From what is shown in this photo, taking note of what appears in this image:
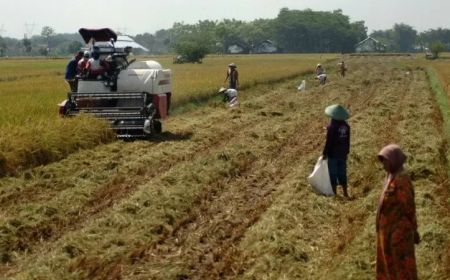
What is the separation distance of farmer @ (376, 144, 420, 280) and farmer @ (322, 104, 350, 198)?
12.7 ft

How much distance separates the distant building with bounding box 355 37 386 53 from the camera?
14162 centimetres

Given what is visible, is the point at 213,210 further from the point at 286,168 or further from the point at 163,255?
the point at 286,168

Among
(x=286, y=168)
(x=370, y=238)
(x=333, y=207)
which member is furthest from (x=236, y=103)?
(x=370, y=238)

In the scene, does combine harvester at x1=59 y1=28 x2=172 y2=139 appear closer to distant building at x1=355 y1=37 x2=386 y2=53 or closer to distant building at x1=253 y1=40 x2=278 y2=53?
distant building at x1=253 y1=40 x2=278 y2=53

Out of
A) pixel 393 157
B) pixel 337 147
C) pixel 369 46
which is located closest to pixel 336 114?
pixel 337 147

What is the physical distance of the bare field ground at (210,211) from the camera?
6.01 metres

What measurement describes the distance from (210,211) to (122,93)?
635 centimetres

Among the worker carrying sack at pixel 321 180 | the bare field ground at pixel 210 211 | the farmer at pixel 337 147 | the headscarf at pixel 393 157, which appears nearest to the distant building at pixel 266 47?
the bare field ground at pixel 210 211

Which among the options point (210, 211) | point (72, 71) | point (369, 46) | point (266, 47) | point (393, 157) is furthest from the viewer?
point (369, 46)

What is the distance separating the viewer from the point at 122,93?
13609 millimetres

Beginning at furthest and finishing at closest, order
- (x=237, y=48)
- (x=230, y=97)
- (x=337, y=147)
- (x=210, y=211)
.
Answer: (x=237, y=48)
(x=230, y=97)
(x=337, y=147)
(x=210, y=211)

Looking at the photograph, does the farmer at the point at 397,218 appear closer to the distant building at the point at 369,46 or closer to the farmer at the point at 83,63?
the farmer at the point at 83,63

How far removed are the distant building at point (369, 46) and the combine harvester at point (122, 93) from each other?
13203cm

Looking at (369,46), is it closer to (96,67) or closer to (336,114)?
(96,67)
